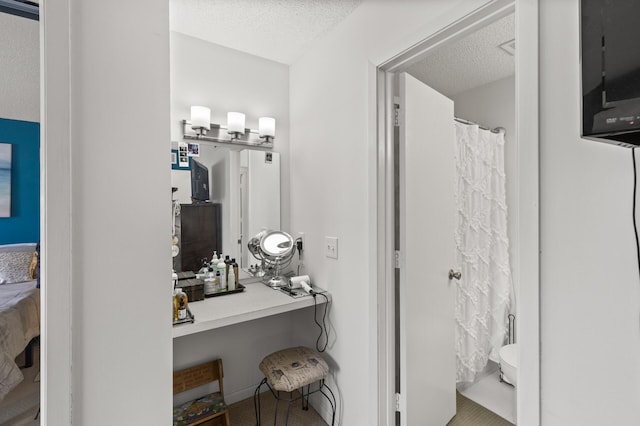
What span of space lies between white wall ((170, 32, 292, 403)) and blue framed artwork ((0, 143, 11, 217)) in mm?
1171

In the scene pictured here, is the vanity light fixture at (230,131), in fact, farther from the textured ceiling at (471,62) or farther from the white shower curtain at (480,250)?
the white shower curtain at (480,250)

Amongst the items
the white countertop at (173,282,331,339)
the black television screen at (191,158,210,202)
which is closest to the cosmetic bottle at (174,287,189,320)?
the white countertop at (173,282,331,339)

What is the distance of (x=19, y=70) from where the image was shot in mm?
744

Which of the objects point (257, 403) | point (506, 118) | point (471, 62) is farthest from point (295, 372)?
point (506, 118)

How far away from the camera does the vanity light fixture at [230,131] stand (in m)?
1.90

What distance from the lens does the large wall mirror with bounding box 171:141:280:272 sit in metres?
1.98

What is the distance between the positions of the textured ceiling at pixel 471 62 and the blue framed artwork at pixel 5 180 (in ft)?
6.33

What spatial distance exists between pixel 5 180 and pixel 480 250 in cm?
254

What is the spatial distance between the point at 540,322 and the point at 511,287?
186cm

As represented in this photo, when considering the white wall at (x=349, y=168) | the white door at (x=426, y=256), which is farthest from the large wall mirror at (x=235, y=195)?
the white door at (x=426, y=256)

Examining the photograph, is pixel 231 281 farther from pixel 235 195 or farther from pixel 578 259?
pixel 578 259

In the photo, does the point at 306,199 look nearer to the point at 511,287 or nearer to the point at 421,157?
the point at 421,157

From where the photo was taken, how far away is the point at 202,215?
201 cm

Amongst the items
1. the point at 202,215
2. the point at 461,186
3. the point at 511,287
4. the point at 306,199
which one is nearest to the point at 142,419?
the point at 202,215
